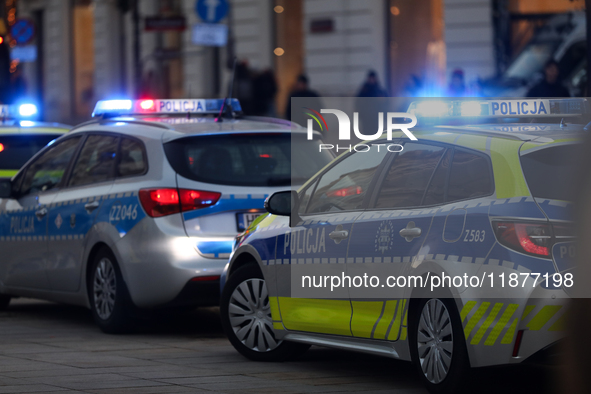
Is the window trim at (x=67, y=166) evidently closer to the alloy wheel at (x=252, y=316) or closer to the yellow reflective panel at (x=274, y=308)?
the alloy wheel at (x=252, y=316)

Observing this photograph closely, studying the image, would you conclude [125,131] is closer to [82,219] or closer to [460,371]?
[82,219]

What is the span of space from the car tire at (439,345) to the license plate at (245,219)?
231 cm

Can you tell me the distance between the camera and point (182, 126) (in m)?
7.96

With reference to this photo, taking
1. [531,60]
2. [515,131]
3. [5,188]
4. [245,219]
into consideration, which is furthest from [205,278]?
[531,60]

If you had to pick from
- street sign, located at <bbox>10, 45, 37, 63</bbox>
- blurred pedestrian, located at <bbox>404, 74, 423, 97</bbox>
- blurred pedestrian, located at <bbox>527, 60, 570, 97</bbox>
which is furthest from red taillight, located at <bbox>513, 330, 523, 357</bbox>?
street sign, located at <bbox>10, 45, 37, 63</bbox>

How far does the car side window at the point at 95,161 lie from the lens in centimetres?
823

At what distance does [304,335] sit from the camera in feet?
20.6

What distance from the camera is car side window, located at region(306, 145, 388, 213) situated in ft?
19.6

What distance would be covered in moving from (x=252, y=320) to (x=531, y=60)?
13.6 meters

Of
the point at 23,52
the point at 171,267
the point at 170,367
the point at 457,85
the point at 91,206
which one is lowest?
the point at 170,367

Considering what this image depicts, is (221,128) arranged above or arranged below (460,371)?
above

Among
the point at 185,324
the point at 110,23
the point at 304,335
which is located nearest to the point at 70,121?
the point at 110,23

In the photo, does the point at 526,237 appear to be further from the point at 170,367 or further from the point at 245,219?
the point at 245,219

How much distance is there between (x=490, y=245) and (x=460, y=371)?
599mm
